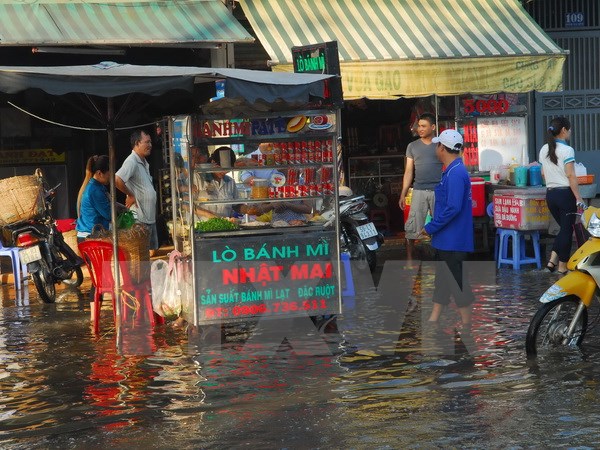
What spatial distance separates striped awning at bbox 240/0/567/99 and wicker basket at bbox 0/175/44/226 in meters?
3.57

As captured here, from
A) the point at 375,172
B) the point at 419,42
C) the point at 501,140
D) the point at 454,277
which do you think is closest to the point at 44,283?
the point at 454,277

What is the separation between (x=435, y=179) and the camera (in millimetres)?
12648

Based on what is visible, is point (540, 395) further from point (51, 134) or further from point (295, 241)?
point (51, 134)

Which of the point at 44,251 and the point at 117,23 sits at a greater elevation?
the point at 117,23

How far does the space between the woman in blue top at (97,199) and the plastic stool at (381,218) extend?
6441 millimetres

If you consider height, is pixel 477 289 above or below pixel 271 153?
below

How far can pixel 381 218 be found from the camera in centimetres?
1719

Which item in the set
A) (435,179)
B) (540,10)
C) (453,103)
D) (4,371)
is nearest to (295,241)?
(4,371)

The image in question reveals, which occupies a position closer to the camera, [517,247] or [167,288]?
[167,288]

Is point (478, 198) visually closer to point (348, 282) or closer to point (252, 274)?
point (348, 282)

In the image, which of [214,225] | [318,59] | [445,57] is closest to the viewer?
[214,225]

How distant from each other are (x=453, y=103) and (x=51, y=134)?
18.8 feet

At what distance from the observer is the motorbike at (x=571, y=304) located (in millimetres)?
8422

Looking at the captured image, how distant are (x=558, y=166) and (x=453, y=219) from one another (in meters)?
3.37
